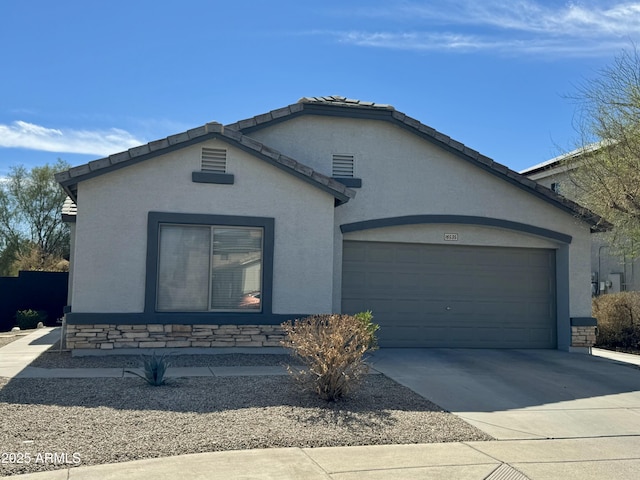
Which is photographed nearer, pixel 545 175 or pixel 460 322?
pixel 460 322

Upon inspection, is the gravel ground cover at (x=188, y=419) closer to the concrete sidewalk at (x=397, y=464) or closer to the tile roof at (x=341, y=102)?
the concrete sidewalk at (x=397, y=464)

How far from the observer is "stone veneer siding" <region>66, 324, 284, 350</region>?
38.3 feet

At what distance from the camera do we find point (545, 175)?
22141 mm

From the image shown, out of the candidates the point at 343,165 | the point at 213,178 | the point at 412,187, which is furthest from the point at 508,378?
the point at 213,178

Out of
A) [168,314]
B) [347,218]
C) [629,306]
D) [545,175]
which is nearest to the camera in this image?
[168,314]

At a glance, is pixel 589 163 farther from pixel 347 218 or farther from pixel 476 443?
pixel 476 443

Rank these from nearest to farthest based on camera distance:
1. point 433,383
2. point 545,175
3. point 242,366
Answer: point 433,383 → point 242,366 → point 545,175

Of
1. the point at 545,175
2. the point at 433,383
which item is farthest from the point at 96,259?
the point at 545,175

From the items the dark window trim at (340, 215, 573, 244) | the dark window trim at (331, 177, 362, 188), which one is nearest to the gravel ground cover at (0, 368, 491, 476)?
the dark window trim at (340, 215, 573, 244)

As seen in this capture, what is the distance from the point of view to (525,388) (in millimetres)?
10305

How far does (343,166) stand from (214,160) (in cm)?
328

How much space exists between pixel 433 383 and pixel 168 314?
16.8 ft

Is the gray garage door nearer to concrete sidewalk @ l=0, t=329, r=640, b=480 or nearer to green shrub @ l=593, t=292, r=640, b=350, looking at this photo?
green shrub @ l=593, t=292, r=640, b=350

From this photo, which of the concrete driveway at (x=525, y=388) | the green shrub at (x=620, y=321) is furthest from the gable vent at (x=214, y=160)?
the green shrub at (x=620, y=321)
